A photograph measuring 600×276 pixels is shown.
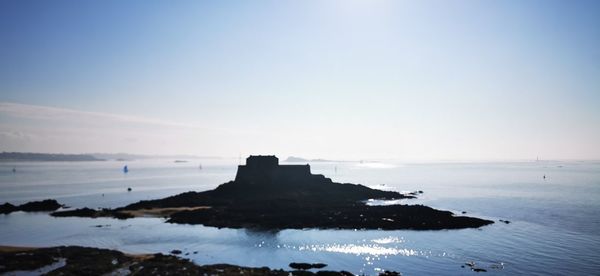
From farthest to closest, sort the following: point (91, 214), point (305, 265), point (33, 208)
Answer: point (33, 208)
point (91, 214)
point (305, 265)

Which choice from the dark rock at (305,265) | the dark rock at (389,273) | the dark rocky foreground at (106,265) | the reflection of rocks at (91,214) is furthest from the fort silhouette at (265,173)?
the dark rock at (389,273)

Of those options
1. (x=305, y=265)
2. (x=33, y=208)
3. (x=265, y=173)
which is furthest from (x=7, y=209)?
(x=305, y=265)

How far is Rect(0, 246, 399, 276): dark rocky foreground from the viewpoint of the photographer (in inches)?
1339

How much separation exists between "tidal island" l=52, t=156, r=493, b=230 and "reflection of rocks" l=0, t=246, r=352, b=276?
20.5 meters

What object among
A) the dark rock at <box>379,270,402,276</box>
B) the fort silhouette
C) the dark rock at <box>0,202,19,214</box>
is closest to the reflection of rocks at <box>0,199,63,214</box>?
the dark rock at <box>0,202,19,214</box>

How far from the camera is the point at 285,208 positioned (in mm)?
70688

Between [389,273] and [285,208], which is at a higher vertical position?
[285,208]

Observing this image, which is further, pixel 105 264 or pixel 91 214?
pixel 91 214

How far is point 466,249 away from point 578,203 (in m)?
57.3

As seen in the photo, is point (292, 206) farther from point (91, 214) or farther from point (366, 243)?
point (91, 214)

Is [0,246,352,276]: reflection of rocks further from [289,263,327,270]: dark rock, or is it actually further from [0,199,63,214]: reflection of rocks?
[0,199,63,214]: reflection of rocks

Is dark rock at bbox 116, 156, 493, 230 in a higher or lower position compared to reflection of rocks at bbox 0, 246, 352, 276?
higher

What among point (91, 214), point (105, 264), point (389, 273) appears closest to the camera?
point (389, 273)

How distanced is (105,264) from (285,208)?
37.3 meters
